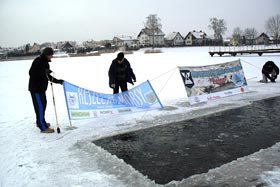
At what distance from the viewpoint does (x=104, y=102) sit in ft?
25.8

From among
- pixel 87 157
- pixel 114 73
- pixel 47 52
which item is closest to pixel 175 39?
pixel 114 73

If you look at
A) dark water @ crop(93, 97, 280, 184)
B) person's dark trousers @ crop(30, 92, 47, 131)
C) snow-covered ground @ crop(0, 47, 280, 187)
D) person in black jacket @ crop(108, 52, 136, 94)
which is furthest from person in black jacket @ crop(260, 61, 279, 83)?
person's dark trousers @ crop(30, 92, 47, 131)

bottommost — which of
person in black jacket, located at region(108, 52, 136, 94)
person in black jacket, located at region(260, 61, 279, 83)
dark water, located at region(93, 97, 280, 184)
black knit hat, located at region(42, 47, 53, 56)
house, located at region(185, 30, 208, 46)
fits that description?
dark water, located at region(93, 97, 280, 184)

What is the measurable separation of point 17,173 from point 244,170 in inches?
137

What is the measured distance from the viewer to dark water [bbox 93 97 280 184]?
461cm

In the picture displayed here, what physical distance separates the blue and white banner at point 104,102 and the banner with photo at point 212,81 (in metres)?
1.23

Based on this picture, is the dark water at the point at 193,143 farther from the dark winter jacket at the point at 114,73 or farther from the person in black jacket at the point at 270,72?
the person in black jacket at the point at 270,72

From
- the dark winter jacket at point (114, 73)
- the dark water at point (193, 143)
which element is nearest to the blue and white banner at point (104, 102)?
the dark winter jacket at point (114, 73)

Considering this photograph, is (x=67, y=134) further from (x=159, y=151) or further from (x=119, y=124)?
(x=159, y=151)

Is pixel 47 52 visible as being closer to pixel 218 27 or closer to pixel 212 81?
pixel 212 81

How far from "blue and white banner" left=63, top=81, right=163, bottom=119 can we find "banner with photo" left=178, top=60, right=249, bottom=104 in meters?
1.23

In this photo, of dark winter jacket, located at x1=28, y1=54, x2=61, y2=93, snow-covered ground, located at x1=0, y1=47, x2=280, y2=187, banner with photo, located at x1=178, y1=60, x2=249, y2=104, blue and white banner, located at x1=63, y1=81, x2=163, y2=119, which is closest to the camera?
snow-covered ground, located at x1=0, y1=47, x2=280, y2=187

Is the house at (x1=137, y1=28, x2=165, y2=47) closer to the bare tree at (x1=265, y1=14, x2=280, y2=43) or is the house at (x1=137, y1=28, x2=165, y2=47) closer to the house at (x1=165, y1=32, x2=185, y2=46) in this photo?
the house at (x1=165, y1=32, x2=185, y2=46)

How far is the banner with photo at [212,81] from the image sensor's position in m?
9.12
